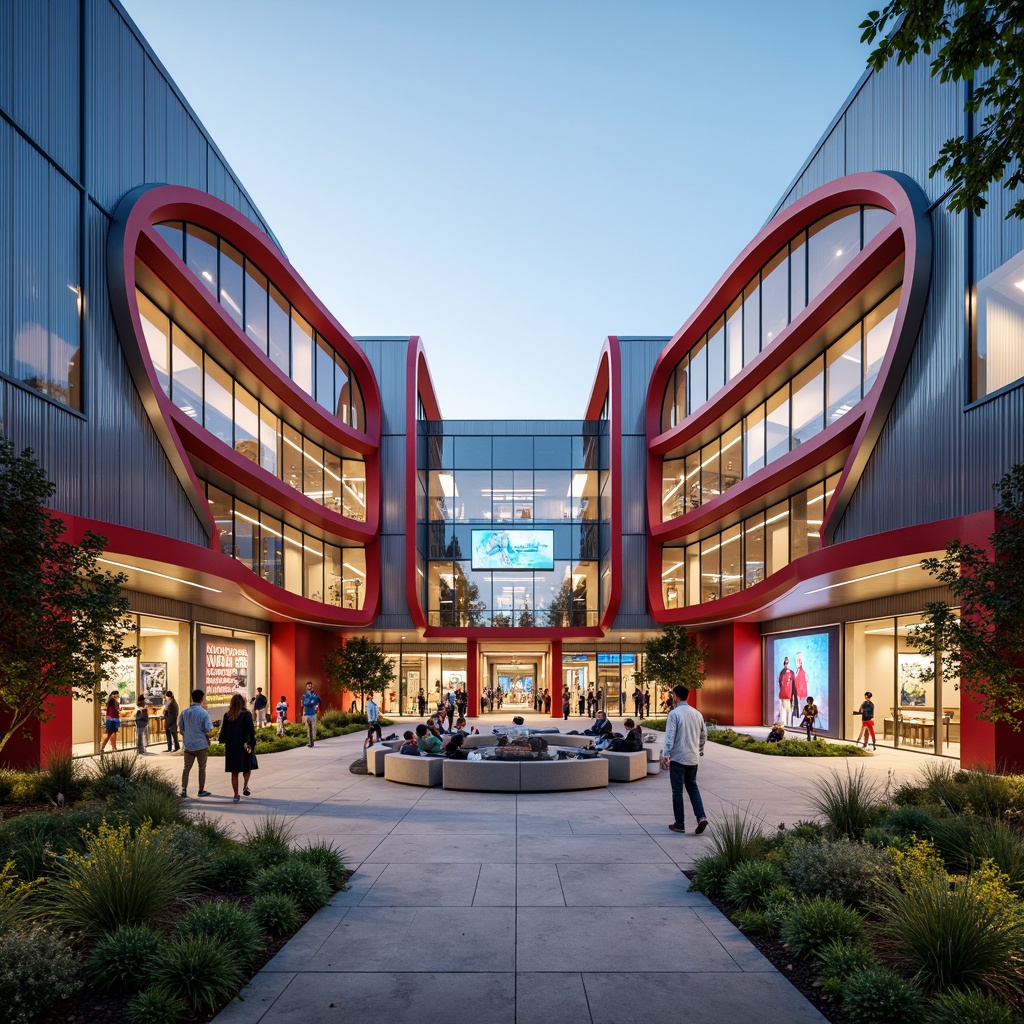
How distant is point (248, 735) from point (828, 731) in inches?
812

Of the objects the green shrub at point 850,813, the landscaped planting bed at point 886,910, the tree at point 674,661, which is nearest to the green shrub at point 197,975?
the landscaped planting bed at point 886,910

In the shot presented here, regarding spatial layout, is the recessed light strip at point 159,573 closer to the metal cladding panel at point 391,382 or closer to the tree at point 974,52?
the tree at point 974,52

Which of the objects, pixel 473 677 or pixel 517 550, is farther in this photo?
pixel 473 677

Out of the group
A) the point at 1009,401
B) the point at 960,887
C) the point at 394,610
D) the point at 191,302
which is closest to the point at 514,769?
the point at 960,887

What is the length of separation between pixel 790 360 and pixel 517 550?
18.7m

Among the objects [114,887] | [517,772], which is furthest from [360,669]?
[114,887]

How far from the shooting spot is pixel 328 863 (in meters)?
8.15

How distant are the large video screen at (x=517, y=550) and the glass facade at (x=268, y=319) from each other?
29.4 ft

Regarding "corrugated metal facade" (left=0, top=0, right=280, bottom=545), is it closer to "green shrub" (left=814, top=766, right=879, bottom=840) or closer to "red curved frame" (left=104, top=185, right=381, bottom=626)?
"red curved frame" (left=104, top=185, right=381, bottom=626)

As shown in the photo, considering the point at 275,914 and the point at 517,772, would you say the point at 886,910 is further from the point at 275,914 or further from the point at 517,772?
the point at 517,772

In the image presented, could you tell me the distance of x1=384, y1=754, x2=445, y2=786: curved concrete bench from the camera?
15.2 m

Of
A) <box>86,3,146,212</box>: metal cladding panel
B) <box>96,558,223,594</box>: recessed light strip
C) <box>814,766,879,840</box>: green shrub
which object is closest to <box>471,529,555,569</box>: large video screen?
<box>96,558,223,594</box>: recessed light strip

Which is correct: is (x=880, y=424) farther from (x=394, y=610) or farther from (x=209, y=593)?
(x=394, y=610)

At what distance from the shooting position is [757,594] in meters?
28.1
